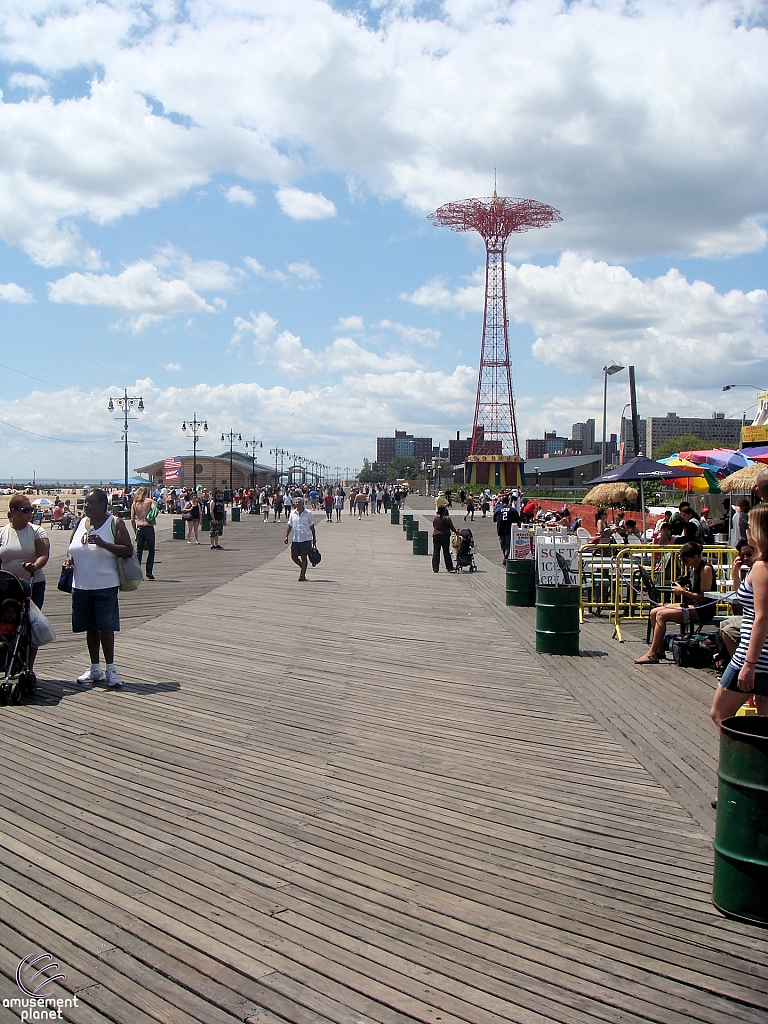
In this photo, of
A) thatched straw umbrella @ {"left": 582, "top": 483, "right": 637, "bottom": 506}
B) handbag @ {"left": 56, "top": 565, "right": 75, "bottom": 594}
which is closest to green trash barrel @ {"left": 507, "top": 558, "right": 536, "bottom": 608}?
handbag @ {"left": 56, "top": 565, "right": 75, "bottom": 594}

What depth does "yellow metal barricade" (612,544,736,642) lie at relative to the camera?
36.2ft

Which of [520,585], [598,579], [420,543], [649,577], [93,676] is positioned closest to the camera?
[93,676]

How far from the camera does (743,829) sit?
359 centimetres

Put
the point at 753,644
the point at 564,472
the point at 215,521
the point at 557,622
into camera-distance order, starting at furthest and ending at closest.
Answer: the point at 564,472
the point at 215,521
the point at 557,622
the point at 753,644

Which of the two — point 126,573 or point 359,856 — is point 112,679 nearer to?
point 126,573

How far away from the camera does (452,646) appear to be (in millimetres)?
10328

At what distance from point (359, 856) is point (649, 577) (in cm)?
856

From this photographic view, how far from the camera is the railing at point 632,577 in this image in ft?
36.6

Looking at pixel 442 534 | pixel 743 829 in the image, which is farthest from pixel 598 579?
pixel 743 829

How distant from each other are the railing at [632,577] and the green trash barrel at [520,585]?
0.86 meters

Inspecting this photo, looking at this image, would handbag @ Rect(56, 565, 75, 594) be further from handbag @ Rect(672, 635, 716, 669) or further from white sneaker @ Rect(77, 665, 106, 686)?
handbag @ Rect(672, 635, 716, 669)

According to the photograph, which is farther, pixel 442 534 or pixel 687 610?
pixel 442 534

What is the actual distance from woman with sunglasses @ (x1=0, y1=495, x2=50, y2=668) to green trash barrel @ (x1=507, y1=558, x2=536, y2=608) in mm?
7943

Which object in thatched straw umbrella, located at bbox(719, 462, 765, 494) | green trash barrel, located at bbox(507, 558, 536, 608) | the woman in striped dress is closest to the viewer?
the woman in striped dress
